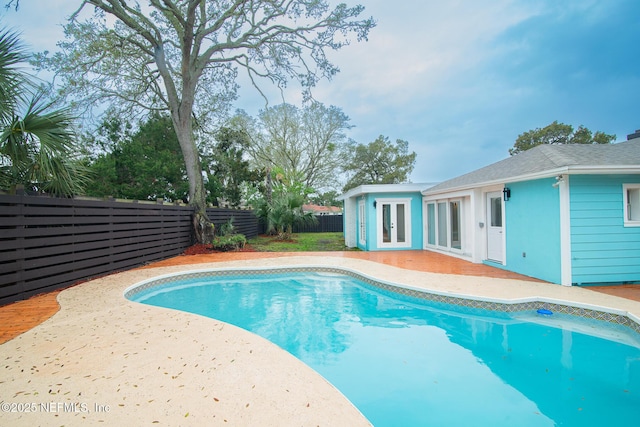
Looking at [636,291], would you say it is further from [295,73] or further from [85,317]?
[295,73]

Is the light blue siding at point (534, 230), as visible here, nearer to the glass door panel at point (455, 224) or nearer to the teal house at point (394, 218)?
the glass door panel at point (455, 224)

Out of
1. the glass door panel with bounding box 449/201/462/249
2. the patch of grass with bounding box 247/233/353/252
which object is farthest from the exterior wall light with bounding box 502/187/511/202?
the patch of grass with bounding box 247/233/353/252

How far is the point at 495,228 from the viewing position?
356 inches

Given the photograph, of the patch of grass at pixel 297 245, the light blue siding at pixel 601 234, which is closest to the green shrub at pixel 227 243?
the patch of grass at pixel 297 245

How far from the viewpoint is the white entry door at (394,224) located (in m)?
12.9

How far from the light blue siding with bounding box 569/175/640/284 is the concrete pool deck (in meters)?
1.41

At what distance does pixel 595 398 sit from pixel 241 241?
12599 mm

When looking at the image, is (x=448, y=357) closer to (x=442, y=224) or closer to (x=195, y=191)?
(x=442, y=224)

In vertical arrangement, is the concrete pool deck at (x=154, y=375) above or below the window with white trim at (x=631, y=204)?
below

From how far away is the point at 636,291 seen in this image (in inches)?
236

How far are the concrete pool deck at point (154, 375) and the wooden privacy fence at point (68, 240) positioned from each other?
129 centimetres

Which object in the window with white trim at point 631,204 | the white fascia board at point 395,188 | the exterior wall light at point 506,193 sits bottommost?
the window with white trim at point 631,204

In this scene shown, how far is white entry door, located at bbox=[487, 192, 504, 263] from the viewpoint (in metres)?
8.80

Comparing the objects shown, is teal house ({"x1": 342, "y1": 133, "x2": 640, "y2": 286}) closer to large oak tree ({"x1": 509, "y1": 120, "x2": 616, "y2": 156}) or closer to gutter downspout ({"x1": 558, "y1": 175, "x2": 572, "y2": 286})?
gutter downspout ({"x1": 558, "y1": 175, "x2": 572, "y2": 286})
